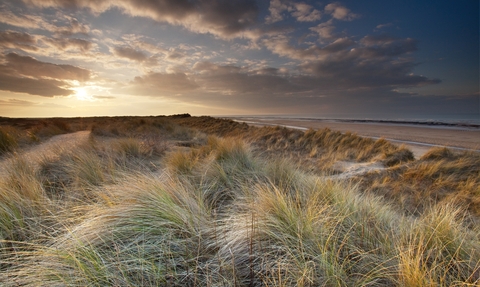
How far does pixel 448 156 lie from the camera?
20.9 feet

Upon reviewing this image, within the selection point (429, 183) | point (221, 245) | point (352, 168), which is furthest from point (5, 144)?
point (429, 183)

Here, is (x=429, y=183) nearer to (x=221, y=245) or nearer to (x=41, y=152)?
(x=221, y=245)

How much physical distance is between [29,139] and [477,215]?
47.2 feet

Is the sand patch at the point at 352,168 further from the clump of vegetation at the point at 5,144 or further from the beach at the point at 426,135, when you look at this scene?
the clump of vegetation at the point at 5,144

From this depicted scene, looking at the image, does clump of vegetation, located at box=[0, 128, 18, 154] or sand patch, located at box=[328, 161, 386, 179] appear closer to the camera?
sand patch, located at box=[328, 161, 386, 179]

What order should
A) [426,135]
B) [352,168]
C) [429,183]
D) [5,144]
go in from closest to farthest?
[429,183], [352,168], [5,144], [426,135]

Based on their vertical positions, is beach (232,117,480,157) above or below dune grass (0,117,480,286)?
above

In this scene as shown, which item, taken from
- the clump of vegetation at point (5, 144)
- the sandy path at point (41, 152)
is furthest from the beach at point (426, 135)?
the clump of vegetation at point (5, 144)

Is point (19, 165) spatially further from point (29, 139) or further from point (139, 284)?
point (29, 139)

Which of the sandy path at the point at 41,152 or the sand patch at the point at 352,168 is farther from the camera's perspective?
the sand patch at the point at 352,168

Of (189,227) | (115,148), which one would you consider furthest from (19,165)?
(189,227)

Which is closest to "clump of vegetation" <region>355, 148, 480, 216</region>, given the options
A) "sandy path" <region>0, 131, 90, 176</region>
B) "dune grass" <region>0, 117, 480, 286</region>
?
"dune grass" <region>0, 117, 480, 286</region>

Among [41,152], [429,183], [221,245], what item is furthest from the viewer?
[41,152]

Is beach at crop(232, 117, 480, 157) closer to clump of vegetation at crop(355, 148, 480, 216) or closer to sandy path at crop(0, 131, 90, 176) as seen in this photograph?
clump of vegetation at crop(355, 148, 480, 216)
